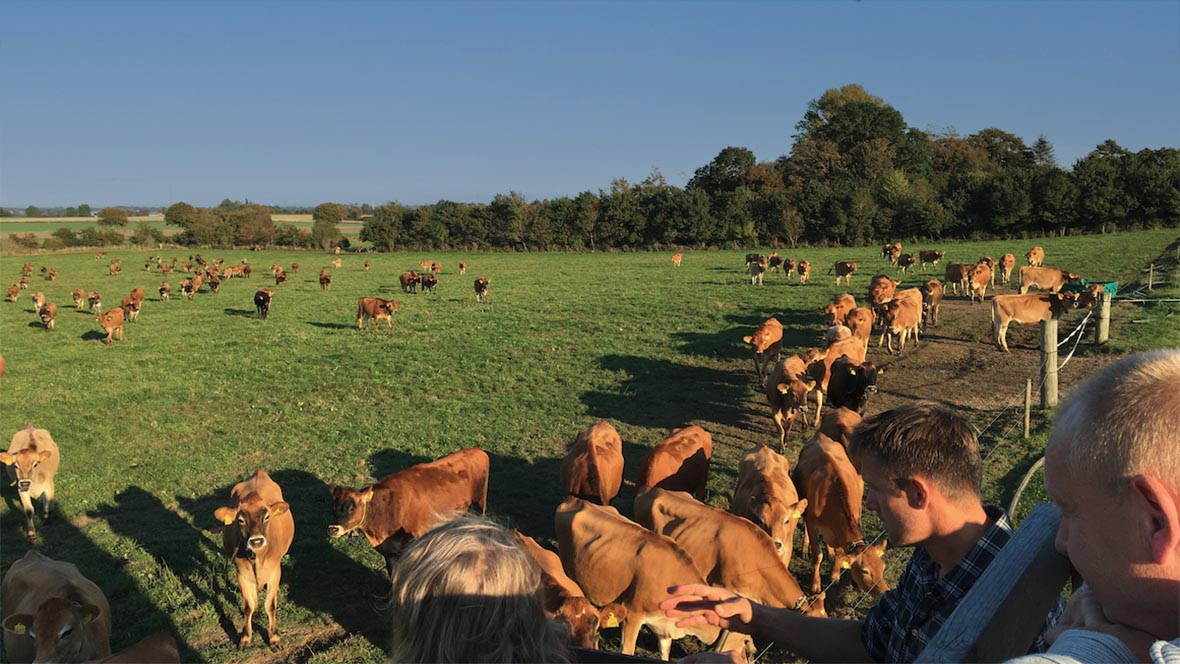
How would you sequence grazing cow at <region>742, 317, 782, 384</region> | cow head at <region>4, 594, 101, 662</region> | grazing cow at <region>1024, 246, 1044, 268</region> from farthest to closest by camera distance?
grazing cow at <region>1024, 246, 1044, 268</region> → grazing cow at <region>742, 317, 782, 384</region> → cow head at <region>4, 594, 101, 662</region>

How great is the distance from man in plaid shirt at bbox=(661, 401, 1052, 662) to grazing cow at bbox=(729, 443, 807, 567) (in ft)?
13.3

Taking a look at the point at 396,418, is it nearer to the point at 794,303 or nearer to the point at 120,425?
the point at 120,425

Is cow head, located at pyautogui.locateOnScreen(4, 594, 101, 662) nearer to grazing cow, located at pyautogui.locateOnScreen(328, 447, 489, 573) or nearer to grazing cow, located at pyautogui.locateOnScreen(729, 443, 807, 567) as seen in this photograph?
grazing cow, located at pyautogui.locateOnScreen(328, 447, 489, 573)

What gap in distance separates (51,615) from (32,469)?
529 cm

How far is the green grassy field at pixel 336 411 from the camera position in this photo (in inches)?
285

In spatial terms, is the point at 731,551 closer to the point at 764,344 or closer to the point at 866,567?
the point at 866,567

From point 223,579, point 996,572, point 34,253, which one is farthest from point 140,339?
point 34,253

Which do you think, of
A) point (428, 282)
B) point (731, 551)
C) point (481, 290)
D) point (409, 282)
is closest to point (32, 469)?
point (731, 551)

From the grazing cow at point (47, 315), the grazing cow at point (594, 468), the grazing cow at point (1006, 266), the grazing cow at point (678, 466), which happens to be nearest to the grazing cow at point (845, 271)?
the grazing cow at point (1006, 266)

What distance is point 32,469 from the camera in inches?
346

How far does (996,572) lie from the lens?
1.87 meters

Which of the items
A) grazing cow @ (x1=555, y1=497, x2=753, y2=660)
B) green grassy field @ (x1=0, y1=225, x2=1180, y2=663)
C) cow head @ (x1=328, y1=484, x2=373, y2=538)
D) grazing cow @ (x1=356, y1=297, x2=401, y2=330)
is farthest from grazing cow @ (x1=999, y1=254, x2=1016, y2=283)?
cow head @ (x1=328, y1=484, x2=373, y2=538)

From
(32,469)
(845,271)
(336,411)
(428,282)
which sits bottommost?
(336,411)

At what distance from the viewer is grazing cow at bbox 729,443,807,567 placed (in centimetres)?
691
